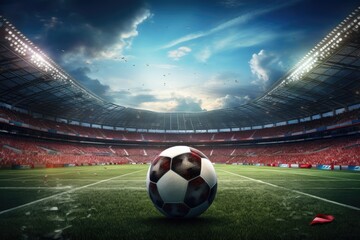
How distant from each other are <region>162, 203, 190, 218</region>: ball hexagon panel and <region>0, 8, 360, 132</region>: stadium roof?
72.2 feet

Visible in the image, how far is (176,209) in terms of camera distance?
3.90 metres

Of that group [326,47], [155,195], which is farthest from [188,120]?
[155,195]

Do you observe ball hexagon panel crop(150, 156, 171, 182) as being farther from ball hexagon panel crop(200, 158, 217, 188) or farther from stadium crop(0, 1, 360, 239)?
stadium crop(0, 1, 360, 239)

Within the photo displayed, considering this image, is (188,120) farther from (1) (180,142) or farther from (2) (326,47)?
(2) (326,47)

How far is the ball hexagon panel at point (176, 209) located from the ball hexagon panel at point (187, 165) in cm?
45

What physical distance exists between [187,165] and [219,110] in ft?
181

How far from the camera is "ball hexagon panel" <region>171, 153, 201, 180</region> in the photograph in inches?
157

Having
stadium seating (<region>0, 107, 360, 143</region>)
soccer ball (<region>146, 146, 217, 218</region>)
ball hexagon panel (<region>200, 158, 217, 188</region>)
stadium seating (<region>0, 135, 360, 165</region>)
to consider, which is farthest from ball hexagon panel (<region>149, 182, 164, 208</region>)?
stadium seating (<region>0, 107, 360, 143</region>)

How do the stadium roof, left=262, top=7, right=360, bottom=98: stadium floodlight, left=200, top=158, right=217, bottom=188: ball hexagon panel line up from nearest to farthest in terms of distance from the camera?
left=200, top=158, right=217, bottom=188: ball hexagon panel
left=262, top=7, right=360, bottom=98: stadium floodlight
the stadium roof

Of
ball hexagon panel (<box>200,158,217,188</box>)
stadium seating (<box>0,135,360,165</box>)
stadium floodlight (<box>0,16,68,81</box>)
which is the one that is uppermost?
stadium floodlight (<box>0,16,68,81</box>)

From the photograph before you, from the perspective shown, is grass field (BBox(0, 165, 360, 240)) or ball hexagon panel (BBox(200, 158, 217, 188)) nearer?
grass field (BBox(0, 165, 360, 240))

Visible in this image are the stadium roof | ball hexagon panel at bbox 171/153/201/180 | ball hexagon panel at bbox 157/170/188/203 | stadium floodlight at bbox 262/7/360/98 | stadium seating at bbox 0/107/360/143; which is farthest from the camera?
stadium seating at bbox 0/107/360/143

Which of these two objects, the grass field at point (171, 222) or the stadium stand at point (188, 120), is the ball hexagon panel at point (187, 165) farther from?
the stadium stand at point (188, 120)

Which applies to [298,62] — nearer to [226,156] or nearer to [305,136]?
[305,136]
